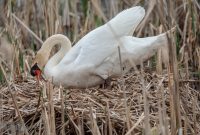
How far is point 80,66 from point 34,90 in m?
0.41

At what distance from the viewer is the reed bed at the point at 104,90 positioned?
3770 mm

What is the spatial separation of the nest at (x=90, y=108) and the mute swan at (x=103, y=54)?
0.11 meters

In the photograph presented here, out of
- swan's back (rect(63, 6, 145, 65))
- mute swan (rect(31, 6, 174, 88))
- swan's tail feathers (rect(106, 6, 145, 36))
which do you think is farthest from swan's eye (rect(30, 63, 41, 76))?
swan's tail feathers (rect(106, 6, 145, 36))

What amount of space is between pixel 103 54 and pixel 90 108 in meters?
1.32

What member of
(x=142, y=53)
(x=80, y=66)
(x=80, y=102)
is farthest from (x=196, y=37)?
(x=80, y=102)

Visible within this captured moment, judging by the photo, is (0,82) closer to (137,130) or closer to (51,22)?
(51,22)

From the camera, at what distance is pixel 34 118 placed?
4.49 metres

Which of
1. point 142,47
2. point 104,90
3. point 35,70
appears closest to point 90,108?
point 104,90

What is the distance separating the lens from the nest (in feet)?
13.3

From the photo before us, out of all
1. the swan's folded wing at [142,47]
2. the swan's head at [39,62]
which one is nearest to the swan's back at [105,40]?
the swan's folded wing at [142,47]

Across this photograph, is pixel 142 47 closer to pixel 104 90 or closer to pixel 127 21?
pixel 127 21

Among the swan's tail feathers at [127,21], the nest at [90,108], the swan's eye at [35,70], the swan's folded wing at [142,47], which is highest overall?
the swan's tail feathers at [127,21]

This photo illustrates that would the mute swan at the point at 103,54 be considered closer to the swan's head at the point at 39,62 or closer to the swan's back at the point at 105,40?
the swan's back at the point at 105,40

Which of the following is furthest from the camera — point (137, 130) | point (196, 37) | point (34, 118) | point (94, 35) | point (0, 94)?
point (196, 37)
